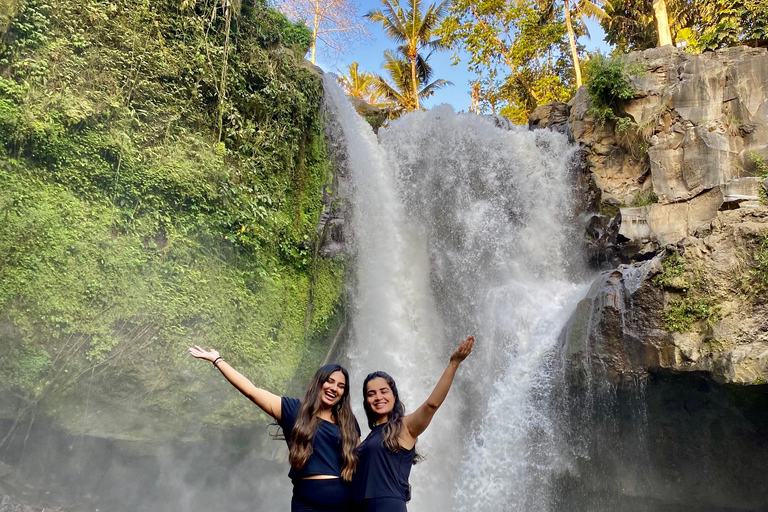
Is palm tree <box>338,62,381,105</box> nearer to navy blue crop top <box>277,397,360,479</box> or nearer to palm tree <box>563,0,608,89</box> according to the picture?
palm tree <box>563,0,608,89</box>

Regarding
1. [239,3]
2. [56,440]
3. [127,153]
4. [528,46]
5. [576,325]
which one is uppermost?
[528,46]

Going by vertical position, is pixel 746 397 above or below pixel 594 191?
below

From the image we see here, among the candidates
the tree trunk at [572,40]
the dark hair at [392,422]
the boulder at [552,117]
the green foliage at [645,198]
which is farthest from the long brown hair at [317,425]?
the tree trunk at [572,40]

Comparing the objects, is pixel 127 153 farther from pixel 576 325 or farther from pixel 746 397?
pixel 746 397

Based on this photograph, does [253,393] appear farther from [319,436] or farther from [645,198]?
[645,198]

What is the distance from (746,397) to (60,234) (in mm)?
9660

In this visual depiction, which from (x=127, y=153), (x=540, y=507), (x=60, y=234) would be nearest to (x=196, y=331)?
(x=60, y=234)

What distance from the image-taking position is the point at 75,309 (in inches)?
290

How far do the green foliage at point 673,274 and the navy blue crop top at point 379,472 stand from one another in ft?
19.0

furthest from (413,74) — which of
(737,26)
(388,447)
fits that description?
(388,447)

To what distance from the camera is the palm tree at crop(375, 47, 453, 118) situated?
27.8 meters

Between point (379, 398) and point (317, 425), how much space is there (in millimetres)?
343

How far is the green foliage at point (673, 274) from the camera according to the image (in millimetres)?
7012

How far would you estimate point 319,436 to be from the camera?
2668 millimetres
